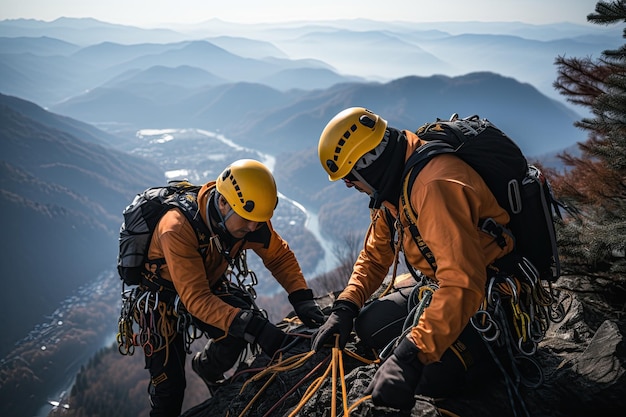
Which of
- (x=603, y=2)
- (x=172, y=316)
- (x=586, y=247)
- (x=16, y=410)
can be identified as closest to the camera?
(x=603, y=2)

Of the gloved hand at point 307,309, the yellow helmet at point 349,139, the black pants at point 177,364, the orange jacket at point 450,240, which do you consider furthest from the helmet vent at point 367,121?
the black pants at point 177,364

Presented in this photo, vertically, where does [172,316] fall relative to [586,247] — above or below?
below

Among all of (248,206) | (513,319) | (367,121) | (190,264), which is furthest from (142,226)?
(513,319)

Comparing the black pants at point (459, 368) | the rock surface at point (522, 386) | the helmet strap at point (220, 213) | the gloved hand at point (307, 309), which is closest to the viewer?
the rock surface at point (522, 386)

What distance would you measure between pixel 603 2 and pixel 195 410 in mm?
5877

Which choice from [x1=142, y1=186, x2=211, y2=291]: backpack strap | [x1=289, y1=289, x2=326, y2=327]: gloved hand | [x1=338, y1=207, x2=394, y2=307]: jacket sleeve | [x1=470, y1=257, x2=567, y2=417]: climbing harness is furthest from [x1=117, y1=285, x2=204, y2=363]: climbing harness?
[x1=470, y1=257, x2=567, y2=417]: climbing harness

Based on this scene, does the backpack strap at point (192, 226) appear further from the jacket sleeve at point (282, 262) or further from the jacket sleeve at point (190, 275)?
the jacket sleeve at point (282, 262)

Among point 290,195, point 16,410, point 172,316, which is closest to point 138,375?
point 16,410

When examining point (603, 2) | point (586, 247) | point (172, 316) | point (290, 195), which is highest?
point (603, 2)

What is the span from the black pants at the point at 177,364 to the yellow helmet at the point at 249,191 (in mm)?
1271

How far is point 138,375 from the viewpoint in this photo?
54031 millimetres

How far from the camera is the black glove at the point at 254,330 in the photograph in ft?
13.8

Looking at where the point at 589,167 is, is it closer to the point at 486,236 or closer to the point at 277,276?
the point at 486,236

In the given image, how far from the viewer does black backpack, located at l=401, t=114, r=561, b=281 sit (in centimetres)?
317
